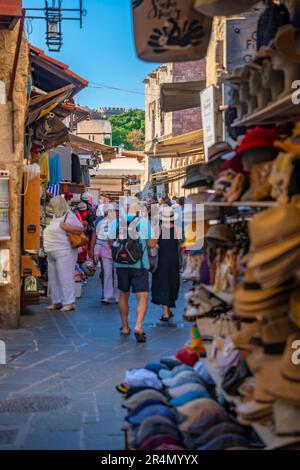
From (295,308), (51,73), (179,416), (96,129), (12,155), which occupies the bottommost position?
(179,416)

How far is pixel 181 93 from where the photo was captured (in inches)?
467

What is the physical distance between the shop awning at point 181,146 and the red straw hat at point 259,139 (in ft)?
41.9

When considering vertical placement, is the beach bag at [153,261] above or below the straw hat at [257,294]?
below

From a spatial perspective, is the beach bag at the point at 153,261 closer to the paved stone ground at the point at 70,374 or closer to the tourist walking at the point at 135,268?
the paved stone ground at the point at 70,374

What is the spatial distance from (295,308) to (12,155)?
796cm

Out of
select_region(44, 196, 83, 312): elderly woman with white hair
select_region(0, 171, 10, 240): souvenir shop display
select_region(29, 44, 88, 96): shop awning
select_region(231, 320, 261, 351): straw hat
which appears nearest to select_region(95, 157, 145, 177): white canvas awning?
select_region(29, 44, 88, 96): shop awning

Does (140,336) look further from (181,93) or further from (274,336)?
(274,336)

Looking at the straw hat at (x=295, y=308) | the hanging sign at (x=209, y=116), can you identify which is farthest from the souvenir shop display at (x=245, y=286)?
the hanging sign at (x=209, y=116)

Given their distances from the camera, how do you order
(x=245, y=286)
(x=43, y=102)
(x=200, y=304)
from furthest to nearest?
(x=43, y=102) → (x=200, y=304) → (x=245, y=286)

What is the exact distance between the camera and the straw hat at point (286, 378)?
374 centimetres

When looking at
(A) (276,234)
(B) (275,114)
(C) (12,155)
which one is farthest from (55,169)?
(A) (276,234)

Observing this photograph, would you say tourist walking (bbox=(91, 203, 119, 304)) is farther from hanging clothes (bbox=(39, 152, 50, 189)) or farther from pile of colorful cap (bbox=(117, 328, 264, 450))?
pile of colorful cap (bbox=(117, 328, 264, 450))

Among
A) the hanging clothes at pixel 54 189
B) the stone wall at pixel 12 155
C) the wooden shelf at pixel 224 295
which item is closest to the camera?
the wooden shelf at pixel 224 295

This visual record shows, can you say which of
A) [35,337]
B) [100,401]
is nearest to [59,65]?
[35,337]
